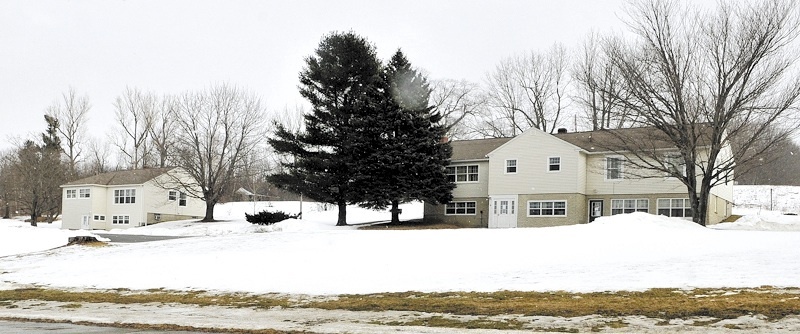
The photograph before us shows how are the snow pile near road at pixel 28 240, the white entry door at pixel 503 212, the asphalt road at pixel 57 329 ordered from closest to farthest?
the asphalt road at pixel 57 329
the snow pile near road at pixel 28 240
the white entry door at pixel 503 212

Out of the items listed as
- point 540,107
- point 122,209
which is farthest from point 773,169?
point 122,209

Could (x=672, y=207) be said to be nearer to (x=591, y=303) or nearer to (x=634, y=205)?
(x=634, y=205)

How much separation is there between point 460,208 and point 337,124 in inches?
378

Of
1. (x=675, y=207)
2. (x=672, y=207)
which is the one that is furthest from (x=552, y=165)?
(x=675, y=207)

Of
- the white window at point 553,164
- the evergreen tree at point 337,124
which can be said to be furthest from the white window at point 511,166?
the evergreen tree at point 337,124

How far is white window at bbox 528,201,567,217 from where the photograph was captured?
129 ft

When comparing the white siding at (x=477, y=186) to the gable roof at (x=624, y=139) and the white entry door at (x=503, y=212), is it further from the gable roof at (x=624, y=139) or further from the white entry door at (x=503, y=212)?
the gable roof at (x=624, y=139)

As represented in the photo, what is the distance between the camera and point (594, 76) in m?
36.6

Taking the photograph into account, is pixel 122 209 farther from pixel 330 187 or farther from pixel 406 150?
pixel 406 150

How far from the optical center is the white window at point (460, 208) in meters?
43.2

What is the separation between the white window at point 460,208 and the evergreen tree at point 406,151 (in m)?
2.23

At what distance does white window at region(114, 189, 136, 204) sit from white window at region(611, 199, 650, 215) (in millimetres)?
39536

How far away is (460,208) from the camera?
4366 centimetres

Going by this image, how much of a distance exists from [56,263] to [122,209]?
32.7 meters
